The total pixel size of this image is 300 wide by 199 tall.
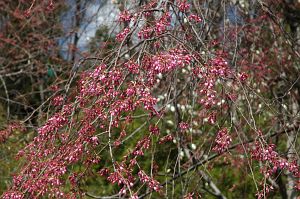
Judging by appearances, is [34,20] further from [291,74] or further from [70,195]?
[70,195]

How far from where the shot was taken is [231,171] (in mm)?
5863

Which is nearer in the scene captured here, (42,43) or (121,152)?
(121,152)

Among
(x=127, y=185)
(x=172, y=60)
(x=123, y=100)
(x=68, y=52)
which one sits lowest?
(x=68, y=52)

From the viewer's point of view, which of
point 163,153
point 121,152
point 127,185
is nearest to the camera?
point 127,185

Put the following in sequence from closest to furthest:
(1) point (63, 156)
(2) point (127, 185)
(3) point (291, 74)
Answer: (2) point (127, 185), (1) point (63, 156), (3) point (291, 74)

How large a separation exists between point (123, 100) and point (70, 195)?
0.46m

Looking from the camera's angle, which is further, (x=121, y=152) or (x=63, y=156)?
(x=121, y=152)

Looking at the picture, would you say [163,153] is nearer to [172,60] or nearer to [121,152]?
[121,152]

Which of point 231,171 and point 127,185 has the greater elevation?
point 127,185

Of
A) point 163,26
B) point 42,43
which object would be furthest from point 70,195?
point 42,43

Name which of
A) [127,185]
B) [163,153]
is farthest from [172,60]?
[163,153]

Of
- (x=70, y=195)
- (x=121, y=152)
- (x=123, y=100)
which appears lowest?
(x=121, y=152)

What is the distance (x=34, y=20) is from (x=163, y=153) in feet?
12.5

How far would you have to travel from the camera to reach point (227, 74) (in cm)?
221
